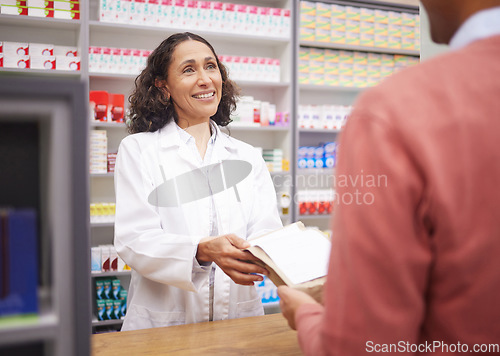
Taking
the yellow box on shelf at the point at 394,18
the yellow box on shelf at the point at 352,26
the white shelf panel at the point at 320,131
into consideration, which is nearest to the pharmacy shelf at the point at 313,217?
the white shelf panel at the point at 320,131

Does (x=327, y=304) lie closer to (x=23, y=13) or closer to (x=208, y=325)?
(x=208, y=325)

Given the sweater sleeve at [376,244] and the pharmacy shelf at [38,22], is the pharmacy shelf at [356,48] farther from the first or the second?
the sweater sleeve at [376,244]

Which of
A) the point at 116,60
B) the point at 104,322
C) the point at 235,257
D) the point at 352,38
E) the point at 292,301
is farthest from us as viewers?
the point at 352,38

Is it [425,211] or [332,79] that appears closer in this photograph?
[425,211]

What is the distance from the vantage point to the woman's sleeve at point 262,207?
2.08 metres

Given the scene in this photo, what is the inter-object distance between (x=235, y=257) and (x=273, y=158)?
2928mm

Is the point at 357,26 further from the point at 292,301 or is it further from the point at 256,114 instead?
the point at 292,301

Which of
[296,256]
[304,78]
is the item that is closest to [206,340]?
[296,256]

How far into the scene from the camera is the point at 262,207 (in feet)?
7.00

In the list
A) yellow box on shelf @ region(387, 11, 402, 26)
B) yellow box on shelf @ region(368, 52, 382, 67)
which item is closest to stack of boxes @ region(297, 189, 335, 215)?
yellow box on shelf @ region(368, 52, 382, 67)

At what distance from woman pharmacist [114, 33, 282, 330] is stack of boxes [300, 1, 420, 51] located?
2.51m

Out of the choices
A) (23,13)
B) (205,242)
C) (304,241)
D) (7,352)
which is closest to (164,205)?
(205,242)

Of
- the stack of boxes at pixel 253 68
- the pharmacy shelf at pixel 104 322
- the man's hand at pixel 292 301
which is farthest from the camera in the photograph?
the stack of boxes at pixel 253 68

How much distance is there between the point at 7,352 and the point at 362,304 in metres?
0.60
